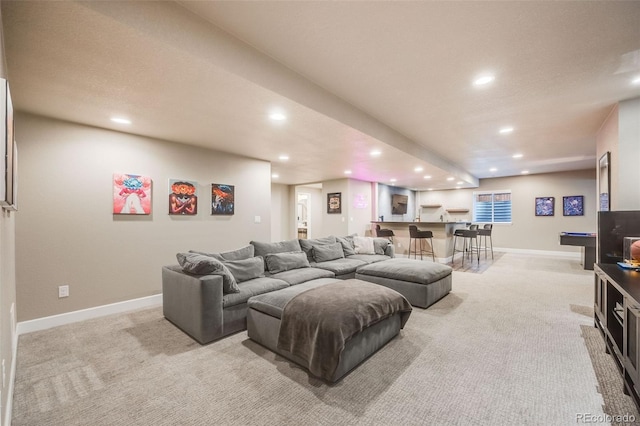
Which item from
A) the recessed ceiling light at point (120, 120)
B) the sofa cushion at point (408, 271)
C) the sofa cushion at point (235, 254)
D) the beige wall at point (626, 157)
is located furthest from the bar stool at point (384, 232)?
the recessed ceiling light at point (120, 120)

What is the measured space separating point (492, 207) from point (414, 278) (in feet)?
26.6

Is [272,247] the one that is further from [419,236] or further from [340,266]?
[419,236]

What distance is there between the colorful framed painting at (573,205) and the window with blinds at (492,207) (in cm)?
146

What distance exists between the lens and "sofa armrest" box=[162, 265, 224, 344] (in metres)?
2.68

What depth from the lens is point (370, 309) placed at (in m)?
2.36

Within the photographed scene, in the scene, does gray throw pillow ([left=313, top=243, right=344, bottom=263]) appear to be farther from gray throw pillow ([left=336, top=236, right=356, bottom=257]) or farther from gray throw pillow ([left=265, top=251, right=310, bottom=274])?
gray throw pillow ([left=265, top=251, right=310, bottom=274])

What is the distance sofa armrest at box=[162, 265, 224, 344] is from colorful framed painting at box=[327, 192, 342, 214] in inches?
230

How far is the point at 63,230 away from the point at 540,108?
620cm

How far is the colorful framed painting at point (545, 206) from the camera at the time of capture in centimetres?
870

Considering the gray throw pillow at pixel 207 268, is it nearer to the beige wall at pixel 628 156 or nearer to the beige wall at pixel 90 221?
the beige wall at pixel 90 221

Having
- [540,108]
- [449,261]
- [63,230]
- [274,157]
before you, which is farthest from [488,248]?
[63,230]

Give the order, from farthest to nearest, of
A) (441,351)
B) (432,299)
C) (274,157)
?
1. (274,157)
2. (432,299)
3. (441,351)

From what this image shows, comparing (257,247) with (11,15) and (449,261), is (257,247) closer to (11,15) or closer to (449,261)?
(11,15)

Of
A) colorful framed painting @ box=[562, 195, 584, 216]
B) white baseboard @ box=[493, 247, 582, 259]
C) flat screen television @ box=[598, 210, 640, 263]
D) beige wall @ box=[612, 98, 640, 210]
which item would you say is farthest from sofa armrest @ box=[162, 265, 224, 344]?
colorful framed painting @ box=[562, 195, 584, 216]
